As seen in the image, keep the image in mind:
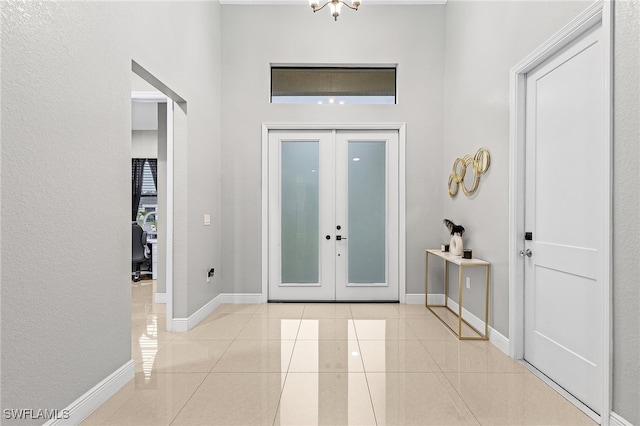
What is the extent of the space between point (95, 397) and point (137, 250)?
4312mm

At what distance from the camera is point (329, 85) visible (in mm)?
4672

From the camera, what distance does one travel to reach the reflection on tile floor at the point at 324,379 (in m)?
2.06

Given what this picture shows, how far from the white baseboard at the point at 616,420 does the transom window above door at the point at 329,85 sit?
3.79 meters

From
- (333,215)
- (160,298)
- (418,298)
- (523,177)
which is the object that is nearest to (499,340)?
(523,177)

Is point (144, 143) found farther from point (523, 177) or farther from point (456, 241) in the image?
point (523, 177)

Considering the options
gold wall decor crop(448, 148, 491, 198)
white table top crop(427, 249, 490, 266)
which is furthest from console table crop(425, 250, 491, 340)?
gold wall decor crop(448, 148, 491, 198)

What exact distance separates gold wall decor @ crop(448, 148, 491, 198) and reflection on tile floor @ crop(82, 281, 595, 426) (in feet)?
4.89

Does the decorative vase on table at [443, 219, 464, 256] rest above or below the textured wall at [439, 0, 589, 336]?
below

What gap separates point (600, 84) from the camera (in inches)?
81.7

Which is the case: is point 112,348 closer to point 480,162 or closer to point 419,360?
point 419,360

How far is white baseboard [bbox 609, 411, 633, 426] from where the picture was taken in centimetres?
181

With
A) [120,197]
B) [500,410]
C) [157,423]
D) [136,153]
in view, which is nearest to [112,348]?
[157,423]

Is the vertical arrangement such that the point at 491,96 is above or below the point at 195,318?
above

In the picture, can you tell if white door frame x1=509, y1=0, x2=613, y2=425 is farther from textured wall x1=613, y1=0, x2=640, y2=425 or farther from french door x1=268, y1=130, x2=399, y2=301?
french door x1=268, y1=130, x2=399, y2=301
